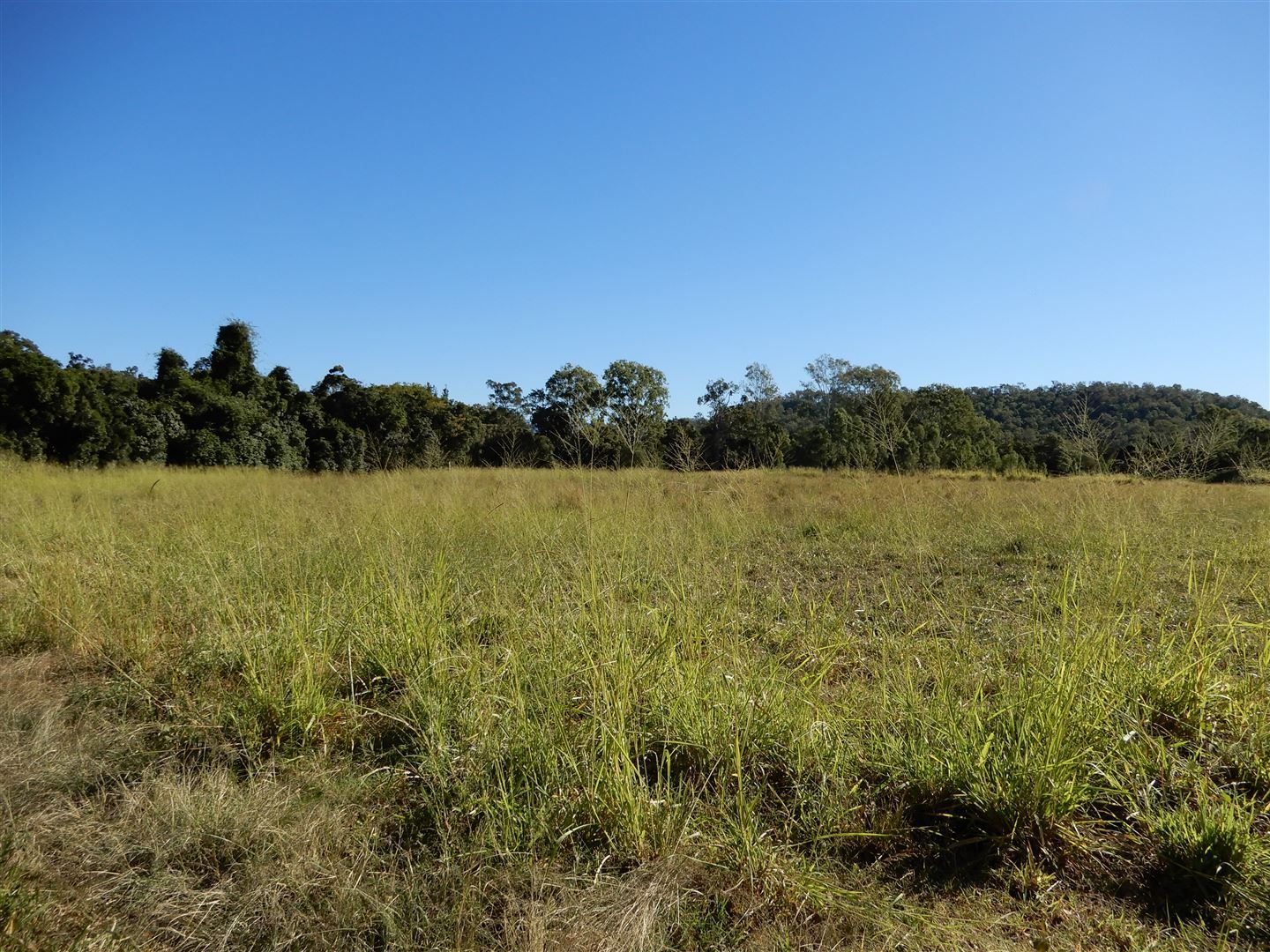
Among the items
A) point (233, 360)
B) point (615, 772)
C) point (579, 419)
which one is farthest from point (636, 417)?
point (233, 360)

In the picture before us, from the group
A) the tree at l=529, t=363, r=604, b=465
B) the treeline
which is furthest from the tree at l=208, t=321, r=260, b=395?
the tree at l=529, t=363, r=604, b=465

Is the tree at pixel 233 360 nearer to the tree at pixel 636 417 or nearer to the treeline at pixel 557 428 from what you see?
the treeline at pixel 557 428

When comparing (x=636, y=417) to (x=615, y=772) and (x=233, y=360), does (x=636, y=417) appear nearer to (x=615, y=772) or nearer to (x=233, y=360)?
(x=615, y=772)

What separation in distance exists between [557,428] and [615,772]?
4224mm

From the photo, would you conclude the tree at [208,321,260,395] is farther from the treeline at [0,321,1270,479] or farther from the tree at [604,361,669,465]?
the tree at [604,361,669,465]

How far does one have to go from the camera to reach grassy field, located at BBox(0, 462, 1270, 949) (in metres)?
1.61

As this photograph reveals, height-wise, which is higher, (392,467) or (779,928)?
(392,467)

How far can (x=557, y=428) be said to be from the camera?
19.3ft

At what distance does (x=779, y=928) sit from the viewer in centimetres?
156

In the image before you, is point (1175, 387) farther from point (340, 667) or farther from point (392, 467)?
point (340, 667)

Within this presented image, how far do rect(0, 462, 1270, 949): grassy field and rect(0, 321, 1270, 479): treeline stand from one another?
1.14 m

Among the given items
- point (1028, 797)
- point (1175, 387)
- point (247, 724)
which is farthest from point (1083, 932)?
point (1175, 387)

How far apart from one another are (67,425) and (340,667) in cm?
1610

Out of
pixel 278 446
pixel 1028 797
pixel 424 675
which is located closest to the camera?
pixel 1028 797
